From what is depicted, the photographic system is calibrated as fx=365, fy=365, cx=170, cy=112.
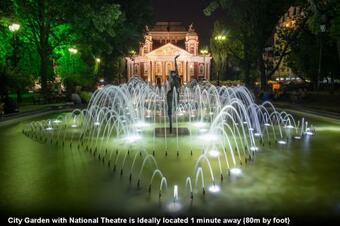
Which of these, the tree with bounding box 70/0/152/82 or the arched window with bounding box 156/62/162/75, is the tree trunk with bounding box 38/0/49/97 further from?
the arched window with bounding box 156/62/162/75

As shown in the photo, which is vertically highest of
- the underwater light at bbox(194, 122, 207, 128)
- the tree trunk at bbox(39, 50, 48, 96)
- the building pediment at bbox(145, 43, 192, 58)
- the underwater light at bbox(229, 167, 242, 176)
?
the building pediment at bbox(145, 43, 192, 58)

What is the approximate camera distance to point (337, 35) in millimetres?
26281

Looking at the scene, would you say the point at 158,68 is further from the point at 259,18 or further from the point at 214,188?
the point at 214,188

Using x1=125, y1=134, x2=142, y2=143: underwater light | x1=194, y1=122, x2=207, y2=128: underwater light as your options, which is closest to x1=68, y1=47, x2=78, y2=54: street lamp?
x1=194, y1=122, x2=207, y2=128: underwater light

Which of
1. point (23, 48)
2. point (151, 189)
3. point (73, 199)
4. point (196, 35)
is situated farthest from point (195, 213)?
point (196, 35)

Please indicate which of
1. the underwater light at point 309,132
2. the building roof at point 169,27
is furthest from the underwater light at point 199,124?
the building roof at point 169,27

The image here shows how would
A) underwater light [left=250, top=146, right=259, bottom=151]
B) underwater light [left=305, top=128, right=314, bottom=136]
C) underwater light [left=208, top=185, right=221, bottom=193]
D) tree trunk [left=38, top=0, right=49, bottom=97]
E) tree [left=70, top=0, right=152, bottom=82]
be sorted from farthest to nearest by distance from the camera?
tree trunk [left=38, top=0, right=49, bottom=97] → tree [left=70, top=0, right=152, bottom=82] → underwater light [left=305, top=128, right=314, bottom=136] → underwater light [left=250, top=146, right=259, bottom=151] → underwater light [left=208, top=185, right=221, bottom=193]

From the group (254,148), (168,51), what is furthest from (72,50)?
(168,51)

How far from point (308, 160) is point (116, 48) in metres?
33.5

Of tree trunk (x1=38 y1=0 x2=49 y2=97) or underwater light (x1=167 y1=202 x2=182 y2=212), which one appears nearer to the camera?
underwater light (x1=167 y1=202 x2=182 y2=212)

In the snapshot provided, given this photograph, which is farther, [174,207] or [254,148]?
[254,148]
